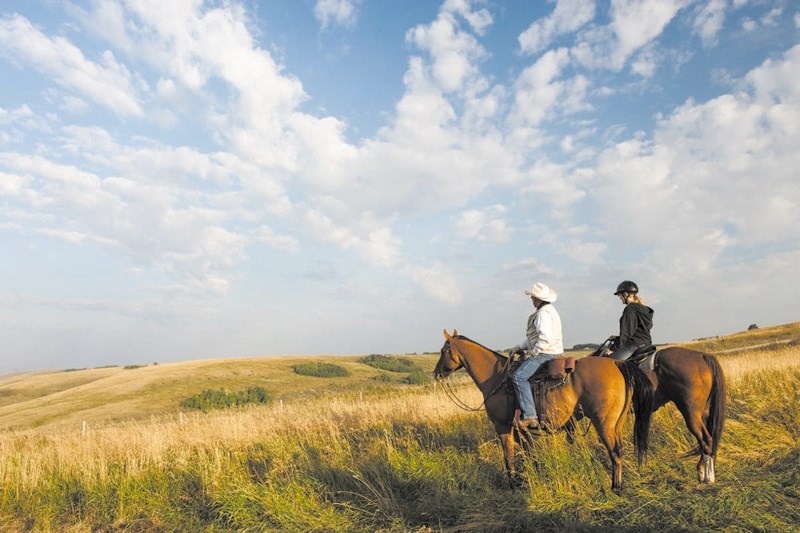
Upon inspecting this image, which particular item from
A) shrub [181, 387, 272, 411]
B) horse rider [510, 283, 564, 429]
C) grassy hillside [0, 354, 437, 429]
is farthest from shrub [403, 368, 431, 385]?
horse rider [510, 283, 564, 429]

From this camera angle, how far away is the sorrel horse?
6.13 meters

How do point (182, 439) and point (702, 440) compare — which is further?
point (182, 439)

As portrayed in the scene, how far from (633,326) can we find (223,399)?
1312 inches

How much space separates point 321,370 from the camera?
4956 cm

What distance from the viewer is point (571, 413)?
6637mm

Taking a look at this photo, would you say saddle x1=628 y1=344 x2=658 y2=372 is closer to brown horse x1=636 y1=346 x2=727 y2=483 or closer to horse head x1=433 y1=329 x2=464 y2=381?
brown horse x1=636 y1=346 x2=727 y2=483

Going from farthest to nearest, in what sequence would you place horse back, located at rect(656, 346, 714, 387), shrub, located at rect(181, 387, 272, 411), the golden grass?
shrub, located at rect(181, 387, 272, 411) → the golden grass → horse back, located at rect(656, 346, 714, 387)

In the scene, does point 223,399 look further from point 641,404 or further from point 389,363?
point 641,404

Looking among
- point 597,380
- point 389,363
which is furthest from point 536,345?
point 389,363

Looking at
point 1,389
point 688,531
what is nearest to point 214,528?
point 688,531

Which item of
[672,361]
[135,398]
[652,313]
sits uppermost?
[652,313]

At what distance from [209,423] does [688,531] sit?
11.5m

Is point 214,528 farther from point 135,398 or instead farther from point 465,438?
point 135,398

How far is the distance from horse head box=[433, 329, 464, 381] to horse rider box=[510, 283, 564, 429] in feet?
3.46
